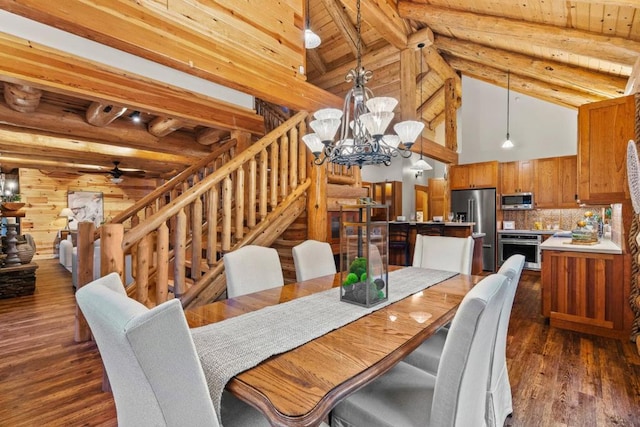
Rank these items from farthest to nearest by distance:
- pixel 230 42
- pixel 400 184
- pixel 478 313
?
pixel 400 184 < pixel 230 42 < pixel 478 313

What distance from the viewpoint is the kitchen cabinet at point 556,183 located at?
585 cm

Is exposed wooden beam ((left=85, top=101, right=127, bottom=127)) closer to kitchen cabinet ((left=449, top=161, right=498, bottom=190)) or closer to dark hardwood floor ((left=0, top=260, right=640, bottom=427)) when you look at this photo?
dark hardwood floor ((left=0, top=260, right=640, bottom=427))

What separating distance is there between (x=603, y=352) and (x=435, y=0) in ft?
13.6

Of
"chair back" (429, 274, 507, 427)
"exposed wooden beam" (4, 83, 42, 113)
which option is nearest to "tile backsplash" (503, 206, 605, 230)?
"chair back" (429, 274, 507, 427)

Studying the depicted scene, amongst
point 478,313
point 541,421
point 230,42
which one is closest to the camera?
point 478,313

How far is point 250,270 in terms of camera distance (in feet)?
6.75

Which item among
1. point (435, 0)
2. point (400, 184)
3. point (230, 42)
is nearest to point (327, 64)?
point (435, 0)

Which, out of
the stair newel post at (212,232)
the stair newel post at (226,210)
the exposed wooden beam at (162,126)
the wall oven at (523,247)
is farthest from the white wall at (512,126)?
the stair newel post at (212,232)

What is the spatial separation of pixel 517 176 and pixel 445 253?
486 centimetres

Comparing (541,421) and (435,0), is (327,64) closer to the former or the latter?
(435,0)

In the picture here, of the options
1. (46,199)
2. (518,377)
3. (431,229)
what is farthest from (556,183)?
(46,199)

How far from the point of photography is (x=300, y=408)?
78 centimetres

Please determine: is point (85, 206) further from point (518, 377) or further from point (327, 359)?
point (518, 377)

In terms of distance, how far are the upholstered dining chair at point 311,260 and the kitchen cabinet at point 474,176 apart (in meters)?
5.33
